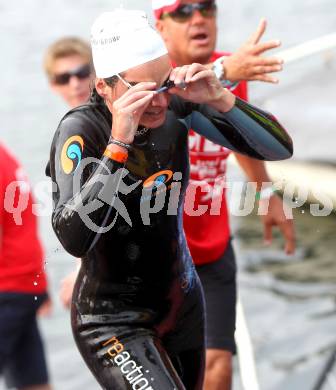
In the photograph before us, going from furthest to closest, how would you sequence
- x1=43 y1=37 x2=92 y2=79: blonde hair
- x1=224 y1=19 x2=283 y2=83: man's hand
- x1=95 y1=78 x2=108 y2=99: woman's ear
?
1. x1=43 y1=37 x2=92 y2=79: blonde hair
2. x1=224 y1=19 x2=283 y2=83: man's hand
3. x1=95 y1=78 x2=108 y2=99: woman's ear

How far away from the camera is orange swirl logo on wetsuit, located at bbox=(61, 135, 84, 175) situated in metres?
3.78

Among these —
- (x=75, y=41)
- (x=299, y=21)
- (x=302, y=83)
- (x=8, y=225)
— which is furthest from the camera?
(x=299, y=21)

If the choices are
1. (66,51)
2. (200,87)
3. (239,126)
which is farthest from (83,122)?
(66,51)

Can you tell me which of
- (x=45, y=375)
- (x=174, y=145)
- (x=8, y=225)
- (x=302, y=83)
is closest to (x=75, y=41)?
(x=8, y=225)

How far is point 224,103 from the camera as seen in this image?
4.05 m

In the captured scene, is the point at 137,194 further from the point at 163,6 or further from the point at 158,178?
the point at 163,6

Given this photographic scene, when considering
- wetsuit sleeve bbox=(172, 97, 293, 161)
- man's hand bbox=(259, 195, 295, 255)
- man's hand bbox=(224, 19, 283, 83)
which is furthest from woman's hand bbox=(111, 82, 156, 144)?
man's hand bbox=(259, 195, 295, 255)

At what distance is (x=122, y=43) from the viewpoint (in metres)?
3.81

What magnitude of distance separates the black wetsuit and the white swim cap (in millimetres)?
229

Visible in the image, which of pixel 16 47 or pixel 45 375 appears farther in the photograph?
pixel 16 47

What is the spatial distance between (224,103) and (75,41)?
107 inches

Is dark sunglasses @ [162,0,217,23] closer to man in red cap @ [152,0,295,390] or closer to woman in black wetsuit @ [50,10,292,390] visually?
man in red cap @ [152,0,295,390]

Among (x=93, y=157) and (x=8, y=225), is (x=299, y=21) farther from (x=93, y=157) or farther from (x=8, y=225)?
(x=93, y=157)

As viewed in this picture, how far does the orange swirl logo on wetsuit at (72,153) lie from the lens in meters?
3.78
